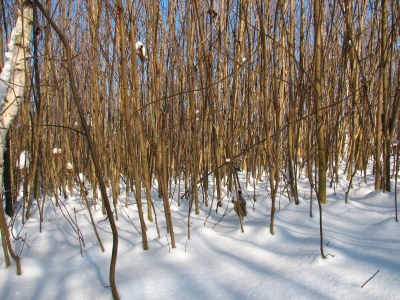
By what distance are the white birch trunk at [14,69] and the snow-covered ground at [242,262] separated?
65cm

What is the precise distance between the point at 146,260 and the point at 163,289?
0.29 metres

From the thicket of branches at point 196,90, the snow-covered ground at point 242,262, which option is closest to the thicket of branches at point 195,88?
the thicket of branches at point 196,90

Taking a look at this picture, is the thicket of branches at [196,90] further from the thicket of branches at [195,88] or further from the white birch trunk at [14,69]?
the white birch trunk at [14,69]

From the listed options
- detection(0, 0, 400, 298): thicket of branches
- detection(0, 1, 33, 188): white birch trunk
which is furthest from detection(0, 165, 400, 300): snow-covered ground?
detection(0, 1, 33, 188): white birch trunk

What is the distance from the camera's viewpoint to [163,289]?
117 cm

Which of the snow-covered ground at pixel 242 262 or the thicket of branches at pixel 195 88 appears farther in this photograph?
the thicket of branches at pixel 195 88

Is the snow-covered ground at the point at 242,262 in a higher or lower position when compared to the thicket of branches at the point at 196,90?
lower

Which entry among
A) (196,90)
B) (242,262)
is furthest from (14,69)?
(242,262)

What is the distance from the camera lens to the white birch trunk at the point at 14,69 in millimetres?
1528

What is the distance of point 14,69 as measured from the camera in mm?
1584

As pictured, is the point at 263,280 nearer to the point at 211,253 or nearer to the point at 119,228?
the point at 211,253

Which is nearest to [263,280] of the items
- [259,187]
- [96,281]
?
[96,281]

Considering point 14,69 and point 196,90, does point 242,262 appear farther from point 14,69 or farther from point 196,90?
point 14,69

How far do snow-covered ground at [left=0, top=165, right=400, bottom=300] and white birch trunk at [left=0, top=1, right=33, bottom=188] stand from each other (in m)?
0.65
